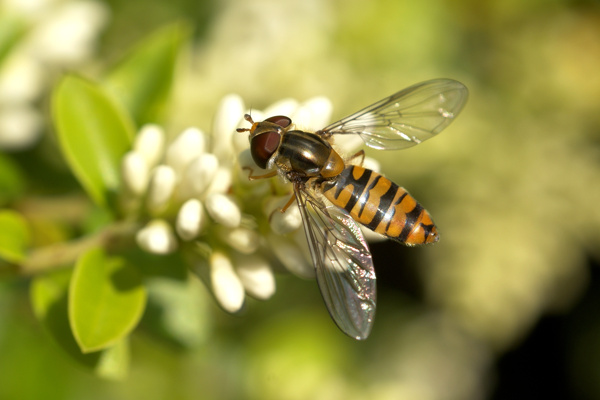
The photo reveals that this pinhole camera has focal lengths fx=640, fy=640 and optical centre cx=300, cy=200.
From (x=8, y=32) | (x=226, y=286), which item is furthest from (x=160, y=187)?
(x=8, y=32)

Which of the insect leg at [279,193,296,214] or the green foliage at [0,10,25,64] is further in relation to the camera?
the green foliage at [0,10,25,64]

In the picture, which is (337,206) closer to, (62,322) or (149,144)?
(149,144)

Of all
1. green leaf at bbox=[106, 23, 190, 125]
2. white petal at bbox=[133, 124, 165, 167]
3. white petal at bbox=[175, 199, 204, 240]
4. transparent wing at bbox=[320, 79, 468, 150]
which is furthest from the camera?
green leaf at bbox=[106, 23, 190, 125]

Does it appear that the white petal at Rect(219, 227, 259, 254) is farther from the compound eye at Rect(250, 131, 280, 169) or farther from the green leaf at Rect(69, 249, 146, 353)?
the green leaf at Rect(69, 249, 146, 353)

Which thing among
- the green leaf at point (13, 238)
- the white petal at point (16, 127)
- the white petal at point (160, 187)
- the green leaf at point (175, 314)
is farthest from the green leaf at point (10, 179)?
the white petal at point (160, 187)

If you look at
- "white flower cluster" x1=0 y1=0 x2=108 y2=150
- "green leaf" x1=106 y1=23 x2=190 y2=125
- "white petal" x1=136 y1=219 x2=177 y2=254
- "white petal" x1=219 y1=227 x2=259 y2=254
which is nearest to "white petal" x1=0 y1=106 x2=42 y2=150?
"white flower cluster" x1=0 y1=0 x2=108 y2=150
